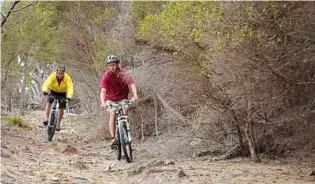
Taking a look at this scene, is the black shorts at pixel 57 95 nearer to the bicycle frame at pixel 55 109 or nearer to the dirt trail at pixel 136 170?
the bicycle frame at pixel 55 109

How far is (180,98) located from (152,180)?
2.61 m

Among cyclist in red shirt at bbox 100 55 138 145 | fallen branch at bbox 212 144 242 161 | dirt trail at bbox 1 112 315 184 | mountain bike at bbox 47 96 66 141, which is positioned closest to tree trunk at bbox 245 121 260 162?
dirt trail at bbox 1 112 315 184

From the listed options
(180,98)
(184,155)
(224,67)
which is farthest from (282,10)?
(184,155)

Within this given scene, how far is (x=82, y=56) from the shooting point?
18625 millimetres

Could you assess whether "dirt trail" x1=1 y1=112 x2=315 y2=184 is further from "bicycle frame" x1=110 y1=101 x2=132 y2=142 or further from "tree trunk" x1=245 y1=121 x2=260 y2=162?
"bicycle frame" x1=110 y1=101 x2=132 y2=142

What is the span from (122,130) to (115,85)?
0.80 m

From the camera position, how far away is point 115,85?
9023 mm

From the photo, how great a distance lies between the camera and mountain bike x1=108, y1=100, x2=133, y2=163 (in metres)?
8.60

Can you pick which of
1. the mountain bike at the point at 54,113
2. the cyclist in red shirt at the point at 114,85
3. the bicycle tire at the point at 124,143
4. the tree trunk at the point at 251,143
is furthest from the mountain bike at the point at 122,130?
the mountain bike at the point at 54,113

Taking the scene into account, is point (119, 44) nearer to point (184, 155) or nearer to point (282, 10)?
point (184, 155)

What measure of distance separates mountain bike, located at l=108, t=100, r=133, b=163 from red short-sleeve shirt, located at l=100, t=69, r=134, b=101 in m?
0.16

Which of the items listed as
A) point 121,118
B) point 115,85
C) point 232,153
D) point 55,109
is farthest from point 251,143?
point 55,109

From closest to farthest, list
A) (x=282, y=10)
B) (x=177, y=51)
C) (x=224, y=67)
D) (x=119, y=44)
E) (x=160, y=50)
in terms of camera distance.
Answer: (x=282, y=10), (x=224, y=67), (x=177, y=51), (x=160, y=50), (x=119, y=44)

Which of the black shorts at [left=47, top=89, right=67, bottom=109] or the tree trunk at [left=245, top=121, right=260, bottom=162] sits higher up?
the black shorts at [left=47, top=89, right=67, bottom=109]
